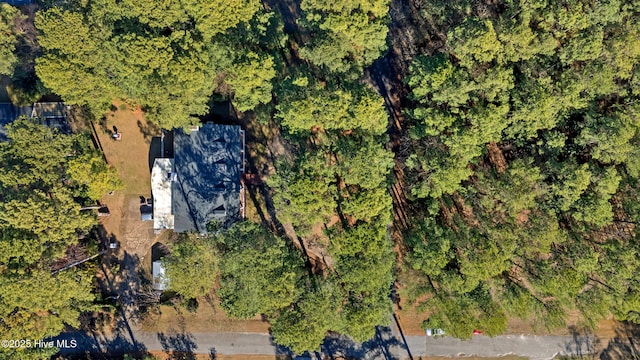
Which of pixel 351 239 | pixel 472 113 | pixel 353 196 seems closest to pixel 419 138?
pixel 472 113

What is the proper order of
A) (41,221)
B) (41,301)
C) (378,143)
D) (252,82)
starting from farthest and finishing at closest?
1. (41,301)
2. (41,221)
3. (252,82)
4. (378,143)

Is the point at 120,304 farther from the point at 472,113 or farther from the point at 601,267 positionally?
the point at 601,267

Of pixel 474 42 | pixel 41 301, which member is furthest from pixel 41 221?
pixel 474 42

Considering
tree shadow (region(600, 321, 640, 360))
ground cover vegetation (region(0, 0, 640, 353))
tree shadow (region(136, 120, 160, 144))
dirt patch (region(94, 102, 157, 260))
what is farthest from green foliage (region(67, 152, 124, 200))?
tree shadow (region(600, 321, 640, 360))

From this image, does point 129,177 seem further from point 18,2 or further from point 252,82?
point 18,2

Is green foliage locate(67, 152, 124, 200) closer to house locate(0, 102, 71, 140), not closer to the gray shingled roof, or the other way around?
the gray shingled roof

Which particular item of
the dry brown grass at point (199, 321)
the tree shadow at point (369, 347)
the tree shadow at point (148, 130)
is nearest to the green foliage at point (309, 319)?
the tree shadow at point (369, 347)
